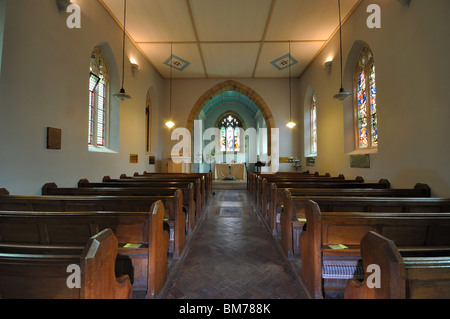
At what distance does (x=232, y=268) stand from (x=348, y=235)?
1.22 m

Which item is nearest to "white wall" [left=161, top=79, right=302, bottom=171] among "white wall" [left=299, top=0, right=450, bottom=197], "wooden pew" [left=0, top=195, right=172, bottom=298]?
"white wall" [left=299, top=0, right=450, bottom=197]

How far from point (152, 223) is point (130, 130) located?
5.09 metres

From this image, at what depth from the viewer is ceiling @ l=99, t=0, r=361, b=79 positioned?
464 centimetres

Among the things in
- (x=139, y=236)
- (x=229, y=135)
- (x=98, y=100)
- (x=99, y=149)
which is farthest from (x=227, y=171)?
(x=139, y=236)

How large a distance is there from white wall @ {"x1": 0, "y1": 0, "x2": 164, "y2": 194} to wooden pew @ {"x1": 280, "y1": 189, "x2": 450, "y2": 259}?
3.47m

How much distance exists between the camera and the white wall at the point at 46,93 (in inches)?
105

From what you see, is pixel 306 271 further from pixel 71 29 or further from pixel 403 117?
pixel 71 29

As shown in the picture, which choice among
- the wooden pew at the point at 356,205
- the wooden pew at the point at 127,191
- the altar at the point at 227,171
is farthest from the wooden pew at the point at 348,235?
the altar at the point at 227,171

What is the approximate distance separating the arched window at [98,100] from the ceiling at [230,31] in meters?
1.18

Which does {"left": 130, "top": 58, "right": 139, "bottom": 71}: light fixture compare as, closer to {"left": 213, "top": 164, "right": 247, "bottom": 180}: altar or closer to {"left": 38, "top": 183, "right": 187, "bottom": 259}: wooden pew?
{"left": 38, "top": 183, "right": 187, "bottom": 259}: wooden pew

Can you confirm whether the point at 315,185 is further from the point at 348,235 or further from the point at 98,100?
the point at 98,100

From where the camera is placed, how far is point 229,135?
15.1 meters

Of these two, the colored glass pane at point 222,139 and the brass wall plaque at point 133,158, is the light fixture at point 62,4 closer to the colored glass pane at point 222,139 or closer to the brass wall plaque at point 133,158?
the brass wall plaque at point 133,158

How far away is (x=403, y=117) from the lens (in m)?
3.51
